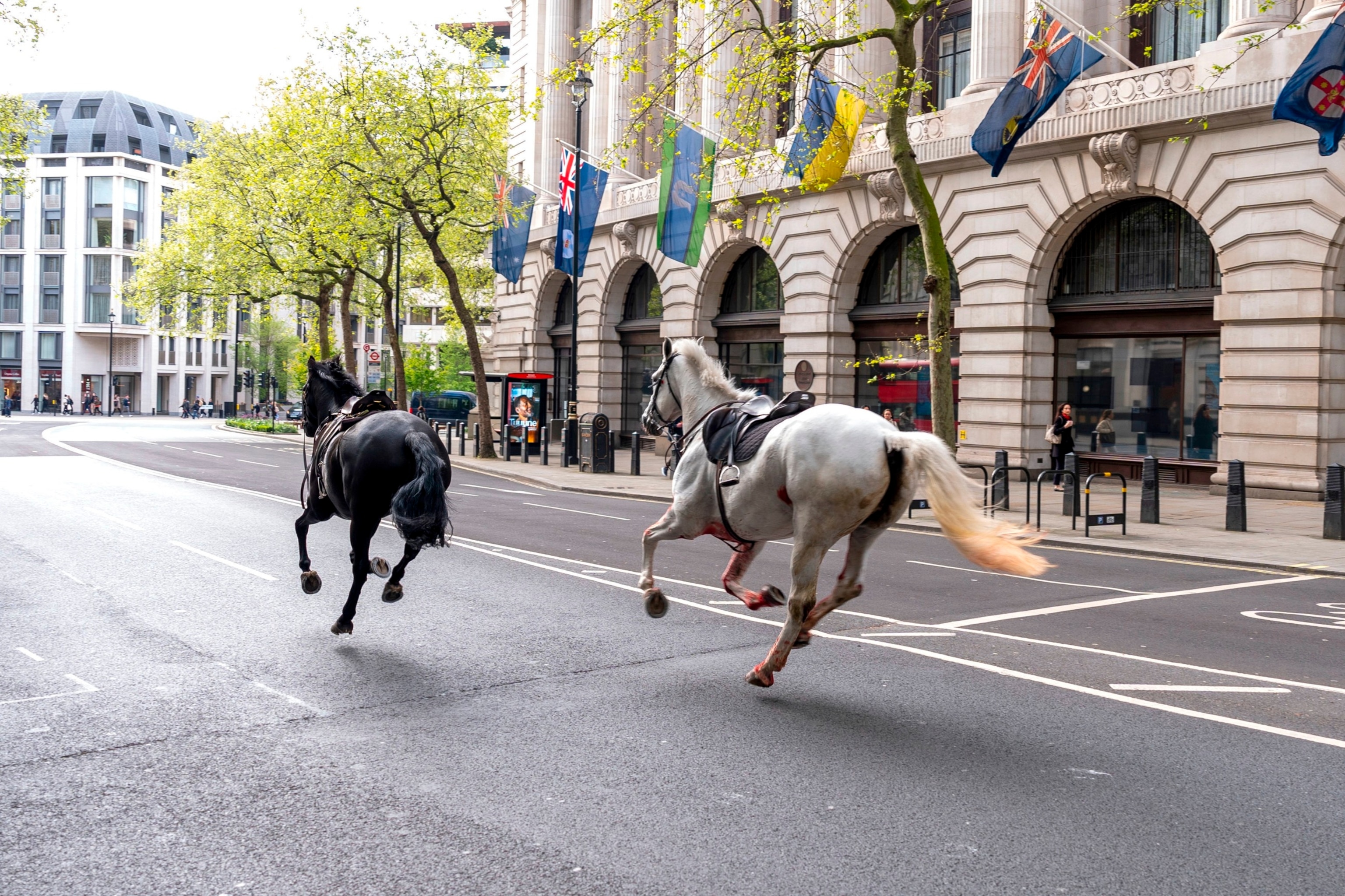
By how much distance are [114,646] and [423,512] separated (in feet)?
7.99

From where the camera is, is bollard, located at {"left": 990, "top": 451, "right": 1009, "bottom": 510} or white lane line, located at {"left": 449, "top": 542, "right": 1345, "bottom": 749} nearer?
white lane line, located at {"left": 449, "top": 542, "right": 1345, "bottom": 749}

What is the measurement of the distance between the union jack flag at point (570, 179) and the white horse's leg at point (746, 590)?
27.0m

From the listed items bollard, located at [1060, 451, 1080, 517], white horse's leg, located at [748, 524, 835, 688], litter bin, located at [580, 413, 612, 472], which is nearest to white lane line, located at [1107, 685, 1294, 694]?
white horse's leg, located at [748, 524, 835, 688]

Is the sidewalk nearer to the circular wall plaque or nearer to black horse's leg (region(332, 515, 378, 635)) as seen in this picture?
the circular wall plaque

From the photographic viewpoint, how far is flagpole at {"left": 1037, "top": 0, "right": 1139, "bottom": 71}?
23.4 meters

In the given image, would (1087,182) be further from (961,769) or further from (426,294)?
(426,294)

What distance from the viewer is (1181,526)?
19.1m

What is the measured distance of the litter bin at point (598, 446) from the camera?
31.6 meters

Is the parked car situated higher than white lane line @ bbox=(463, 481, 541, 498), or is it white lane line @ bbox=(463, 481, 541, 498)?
the parked car

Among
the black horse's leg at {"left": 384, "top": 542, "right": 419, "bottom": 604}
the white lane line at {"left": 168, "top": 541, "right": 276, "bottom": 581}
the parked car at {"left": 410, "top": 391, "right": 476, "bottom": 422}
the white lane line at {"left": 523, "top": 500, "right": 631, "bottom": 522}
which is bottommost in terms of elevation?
the white lane line at {"left": 168, "top": 541, "right": 276, "bottom": 581}

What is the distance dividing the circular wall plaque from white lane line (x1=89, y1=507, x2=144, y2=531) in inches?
584

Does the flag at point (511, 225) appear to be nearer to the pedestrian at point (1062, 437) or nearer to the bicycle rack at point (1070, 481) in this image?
the pedestrian at point (1062, 437)

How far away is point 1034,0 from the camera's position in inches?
1085

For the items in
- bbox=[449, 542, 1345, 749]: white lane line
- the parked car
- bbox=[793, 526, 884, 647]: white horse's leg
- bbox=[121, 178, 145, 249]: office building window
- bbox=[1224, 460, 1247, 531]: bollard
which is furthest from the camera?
bbox=[121, 178, 145, 249]: office building window
